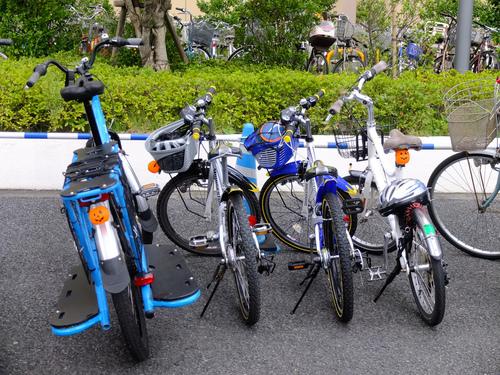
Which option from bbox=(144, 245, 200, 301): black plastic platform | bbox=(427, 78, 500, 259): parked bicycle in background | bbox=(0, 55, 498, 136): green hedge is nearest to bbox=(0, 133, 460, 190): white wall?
bbox=(0, 55, 498, 136): green hedge

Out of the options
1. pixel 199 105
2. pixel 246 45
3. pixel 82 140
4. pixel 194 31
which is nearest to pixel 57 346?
pixel 199 105

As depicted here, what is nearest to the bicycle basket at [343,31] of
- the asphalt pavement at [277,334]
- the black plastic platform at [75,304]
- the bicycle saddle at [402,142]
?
the asphalt pavement at [277,334]

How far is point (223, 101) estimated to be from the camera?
20.9ft

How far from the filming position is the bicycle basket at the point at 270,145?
13.0 feet

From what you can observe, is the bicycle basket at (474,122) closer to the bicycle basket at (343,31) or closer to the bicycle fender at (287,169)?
the bicycle fender at (287,169)

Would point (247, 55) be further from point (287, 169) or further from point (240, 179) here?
point (240, 179)

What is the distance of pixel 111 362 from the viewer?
3031 millimetres

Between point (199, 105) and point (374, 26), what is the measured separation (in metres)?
5.40

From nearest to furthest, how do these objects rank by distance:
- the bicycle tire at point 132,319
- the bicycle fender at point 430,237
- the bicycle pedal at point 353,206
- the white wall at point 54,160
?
1. the bicycle tire at point 132,319
2. the bicycle fender at point 430,237
3. the bicycle pedal at point 353,206
4. the white wall at point 54,160

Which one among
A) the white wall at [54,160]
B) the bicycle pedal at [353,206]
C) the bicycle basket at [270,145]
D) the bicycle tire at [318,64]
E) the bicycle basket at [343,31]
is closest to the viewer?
the bicycle pedal at [353,206]

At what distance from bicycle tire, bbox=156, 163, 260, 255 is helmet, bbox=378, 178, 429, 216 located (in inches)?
43.2

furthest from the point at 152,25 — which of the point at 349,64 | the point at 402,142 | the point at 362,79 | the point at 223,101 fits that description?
the point at 402,142

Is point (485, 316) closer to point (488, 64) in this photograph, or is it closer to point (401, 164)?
point (401, 164)

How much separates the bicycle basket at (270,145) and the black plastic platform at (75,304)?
1.49m
